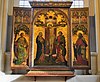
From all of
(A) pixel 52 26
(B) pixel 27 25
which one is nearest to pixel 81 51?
(A) pixel 52 26

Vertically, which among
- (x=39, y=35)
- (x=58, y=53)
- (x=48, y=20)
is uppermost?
(x=48, y=20)

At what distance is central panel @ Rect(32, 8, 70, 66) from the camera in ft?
22.1

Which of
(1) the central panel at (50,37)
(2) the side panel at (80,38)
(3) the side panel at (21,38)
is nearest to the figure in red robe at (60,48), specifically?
(1) the central panel at (50,37)

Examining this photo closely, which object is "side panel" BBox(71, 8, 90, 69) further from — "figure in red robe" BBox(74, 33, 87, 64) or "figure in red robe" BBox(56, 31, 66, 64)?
"figure in red robe" BBox(56, 31, 66, 64)

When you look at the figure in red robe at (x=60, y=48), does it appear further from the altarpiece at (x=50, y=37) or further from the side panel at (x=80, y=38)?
the side panel at (x=80, y=38)

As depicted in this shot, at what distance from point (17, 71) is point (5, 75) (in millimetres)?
663

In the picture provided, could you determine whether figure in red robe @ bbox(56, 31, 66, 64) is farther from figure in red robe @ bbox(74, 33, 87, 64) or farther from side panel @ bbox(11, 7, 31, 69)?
side panel @ bbox(11, 7, 31, 69)

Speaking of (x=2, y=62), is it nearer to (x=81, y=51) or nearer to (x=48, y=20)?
(x=48, y=20)

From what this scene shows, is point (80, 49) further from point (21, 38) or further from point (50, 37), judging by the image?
point (21, 38)

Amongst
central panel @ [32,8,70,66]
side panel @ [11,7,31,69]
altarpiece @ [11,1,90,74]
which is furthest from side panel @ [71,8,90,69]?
side panel @ [11,7,31,69]

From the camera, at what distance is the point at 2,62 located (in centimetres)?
704

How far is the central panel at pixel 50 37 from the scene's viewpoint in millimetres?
6746

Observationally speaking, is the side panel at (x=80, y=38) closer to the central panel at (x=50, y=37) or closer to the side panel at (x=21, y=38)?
the central panel at (x=50, y=37)

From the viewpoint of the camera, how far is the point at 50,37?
6.91 metres
